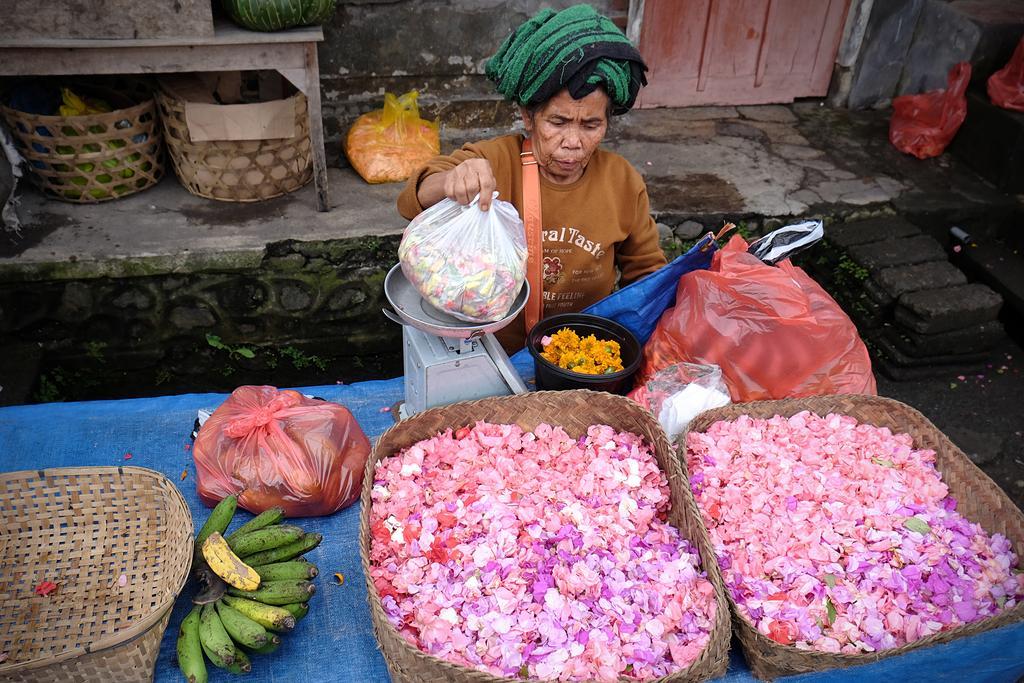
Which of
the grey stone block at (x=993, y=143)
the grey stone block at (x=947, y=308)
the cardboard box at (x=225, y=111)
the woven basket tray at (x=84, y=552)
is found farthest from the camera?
the grey stone block at (x=993, y=143)

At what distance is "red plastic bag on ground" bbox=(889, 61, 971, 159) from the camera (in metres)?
5.01

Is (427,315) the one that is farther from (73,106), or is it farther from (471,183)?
(73,106)

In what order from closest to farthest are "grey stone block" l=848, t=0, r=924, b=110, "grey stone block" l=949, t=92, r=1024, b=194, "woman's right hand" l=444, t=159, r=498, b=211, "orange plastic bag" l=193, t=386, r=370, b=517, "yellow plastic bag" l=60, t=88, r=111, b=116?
"woman's right hand" l=444, t=159, r=498, b=211, "orange plastic bag" l=193, t=386, r=370, b=517, "yellow plastic bag" l=60, t=88, r=111, b=116, "grey stone block" l=949, t=92, r=1024, b=194, "grey stone block" l=848, t=0, r=924, b=110

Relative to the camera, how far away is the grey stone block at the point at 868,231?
4434 mm

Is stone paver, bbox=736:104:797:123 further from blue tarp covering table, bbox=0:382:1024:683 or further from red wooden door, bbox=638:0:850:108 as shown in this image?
blue tarp covering table, bbox=0:382:1024:683

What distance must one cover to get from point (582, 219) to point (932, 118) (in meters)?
4.02

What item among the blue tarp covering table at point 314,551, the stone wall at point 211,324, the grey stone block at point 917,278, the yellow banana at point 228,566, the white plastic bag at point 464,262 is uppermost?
the white plastic bag at point 464,262

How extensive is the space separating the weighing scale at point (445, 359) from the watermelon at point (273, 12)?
2.08 metres

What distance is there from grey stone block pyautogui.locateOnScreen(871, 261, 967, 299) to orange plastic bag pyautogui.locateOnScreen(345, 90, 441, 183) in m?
2.75

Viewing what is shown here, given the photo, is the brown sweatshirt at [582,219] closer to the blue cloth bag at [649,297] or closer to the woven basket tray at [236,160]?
the blue cloth bag at [649,297]

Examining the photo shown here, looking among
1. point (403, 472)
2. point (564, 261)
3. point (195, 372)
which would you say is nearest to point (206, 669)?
point (403, 472)

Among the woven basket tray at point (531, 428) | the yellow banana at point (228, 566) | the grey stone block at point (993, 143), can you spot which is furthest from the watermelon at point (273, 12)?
the grey stone block at point (993, 143)

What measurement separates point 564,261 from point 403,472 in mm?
944

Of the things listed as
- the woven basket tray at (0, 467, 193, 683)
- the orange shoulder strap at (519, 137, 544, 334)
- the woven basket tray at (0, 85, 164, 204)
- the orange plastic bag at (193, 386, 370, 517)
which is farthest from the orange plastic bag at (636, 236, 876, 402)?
the woven basket tray at (0, 85, 164, 204)
